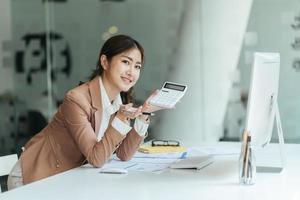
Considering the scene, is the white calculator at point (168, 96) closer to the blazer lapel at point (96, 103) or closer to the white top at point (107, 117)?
the white top at point (107, 117)

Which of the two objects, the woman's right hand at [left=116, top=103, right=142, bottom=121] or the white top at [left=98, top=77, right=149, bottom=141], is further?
the white top at [left=98, top=77, right=149, bottom=141]

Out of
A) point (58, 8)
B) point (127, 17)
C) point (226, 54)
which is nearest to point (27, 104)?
point (58, 8)

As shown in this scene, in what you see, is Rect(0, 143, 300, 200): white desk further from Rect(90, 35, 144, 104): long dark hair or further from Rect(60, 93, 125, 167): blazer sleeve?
Rect(90, 35, 144, 104): long dark hair

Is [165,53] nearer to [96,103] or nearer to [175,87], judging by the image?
[96,103]

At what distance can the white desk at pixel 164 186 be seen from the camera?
178 cm

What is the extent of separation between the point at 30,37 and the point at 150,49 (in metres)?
1.44

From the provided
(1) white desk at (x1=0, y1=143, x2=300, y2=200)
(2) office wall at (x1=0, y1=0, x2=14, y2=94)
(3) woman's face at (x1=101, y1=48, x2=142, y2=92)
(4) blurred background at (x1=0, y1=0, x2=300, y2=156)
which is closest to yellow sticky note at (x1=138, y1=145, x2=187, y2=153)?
(3) woman's face at (x1=101, y1=48, x2=142, y2=92)

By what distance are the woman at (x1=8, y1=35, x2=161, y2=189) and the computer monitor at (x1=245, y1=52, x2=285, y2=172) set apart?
468 mm

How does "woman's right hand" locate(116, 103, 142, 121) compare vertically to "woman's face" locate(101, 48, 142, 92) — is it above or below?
below

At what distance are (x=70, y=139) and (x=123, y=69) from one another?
390 millimetres

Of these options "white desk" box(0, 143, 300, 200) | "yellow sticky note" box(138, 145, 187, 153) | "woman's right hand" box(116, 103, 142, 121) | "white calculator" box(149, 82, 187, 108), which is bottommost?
"yellow sticky note" box(138, 145, 187, 153)

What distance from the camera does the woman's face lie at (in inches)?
99.2

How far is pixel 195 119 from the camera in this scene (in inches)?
231

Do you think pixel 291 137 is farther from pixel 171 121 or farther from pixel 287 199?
pixel 287 199
